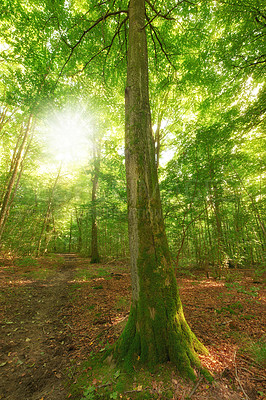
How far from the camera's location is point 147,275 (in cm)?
202

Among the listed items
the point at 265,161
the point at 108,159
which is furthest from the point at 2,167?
the point at 265,161

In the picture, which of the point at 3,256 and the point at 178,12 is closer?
the point at 178,12

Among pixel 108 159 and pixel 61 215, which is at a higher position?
pixel 108 159

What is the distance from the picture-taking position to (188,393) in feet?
5.08

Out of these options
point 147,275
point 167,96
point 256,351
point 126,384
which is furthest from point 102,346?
point 167,96

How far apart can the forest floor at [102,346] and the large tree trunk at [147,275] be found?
186 mm

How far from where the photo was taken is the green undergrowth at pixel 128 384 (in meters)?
1.60

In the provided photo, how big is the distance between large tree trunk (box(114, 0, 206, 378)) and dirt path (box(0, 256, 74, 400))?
1002 mm

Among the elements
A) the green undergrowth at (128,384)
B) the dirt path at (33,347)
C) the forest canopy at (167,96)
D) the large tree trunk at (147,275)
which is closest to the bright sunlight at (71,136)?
the forest canopy at (167,96)

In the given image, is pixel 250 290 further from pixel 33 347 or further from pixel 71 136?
pixel 71 136

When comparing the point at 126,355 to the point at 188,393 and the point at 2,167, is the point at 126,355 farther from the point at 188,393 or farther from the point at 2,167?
the point at 2,167

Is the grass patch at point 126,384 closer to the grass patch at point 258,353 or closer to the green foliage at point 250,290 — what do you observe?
the grass patch at point 258,353

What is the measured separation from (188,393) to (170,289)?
913mm

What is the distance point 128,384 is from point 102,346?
99 cm
